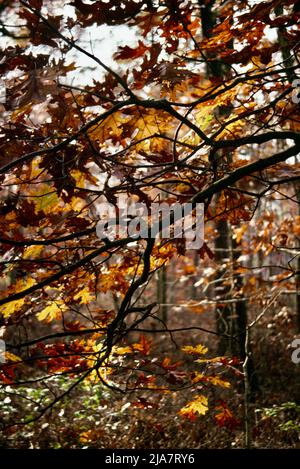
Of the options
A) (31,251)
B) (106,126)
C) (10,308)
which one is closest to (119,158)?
(106,126)

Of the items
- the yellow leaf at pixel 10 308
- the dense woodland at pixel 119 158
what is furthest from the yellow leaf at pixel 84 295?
the yellow leaf at pixel 10 308

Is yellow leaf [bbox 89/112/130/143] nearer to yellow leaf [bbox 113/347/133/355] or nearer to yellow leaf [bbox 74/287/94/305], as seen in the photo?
yellow leaf [bbox 74/287/94/305]

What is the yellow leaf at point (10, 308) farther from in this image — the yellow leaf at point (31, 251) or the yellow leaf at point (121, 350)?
the yellow leaf at point (121, 350)

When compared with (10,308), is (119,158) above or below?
above

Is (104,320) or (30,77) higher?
(30,77)

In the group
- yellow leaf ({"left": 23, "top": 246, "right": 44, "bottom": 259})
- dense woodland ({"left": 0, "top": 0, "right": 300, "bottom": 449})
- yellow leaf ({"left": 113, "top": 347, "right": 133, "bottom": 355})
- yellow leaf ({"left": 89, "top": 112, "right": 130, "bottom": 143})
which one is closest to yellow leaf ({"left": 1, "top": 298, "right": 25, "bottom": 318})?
dense woodland ({"left": 0, "top": 0, "right": 300, "bottom": 449})

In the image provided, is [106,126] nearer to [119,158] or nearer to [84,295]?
[119,158]

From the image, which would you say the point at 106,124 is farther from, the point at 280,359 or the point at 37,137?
the point at 280,359

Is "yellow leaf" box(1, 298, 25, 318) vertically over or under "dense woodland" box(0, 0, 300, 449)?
under

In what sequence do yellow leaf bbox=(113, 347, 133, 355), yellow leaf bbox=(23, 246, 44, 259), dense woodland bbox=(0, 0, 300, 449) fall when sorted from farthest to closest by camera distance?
yellow leaf bbox=(113, 347, 133, 355) < yellow leaf bbox=(23, 246, 44, 259) < dense woodland bbox=(0, 0, 300, 449)

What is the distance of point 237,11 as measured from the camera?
2.34 metres

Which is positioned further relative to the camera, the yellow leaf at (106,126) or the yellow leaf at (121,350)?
the yellow leaf at (121,350)
